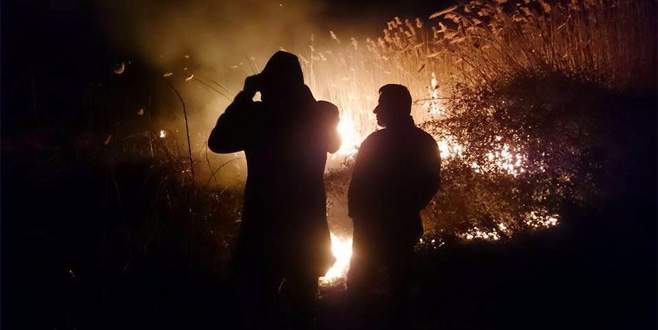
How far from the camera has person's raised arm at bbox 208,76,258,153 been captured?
8.05ft

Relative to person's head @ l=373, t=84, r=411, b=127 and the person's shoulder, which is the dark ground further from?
person's head @ l=373, t=84, r=411, b=127

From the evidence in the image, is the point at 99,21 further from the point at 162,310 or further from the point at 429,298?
the point at 429,298

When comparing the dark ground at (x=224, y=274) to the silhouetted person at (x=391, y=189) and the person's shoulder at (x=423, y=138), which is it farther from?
the person's shoulder at (x=423, y=138)

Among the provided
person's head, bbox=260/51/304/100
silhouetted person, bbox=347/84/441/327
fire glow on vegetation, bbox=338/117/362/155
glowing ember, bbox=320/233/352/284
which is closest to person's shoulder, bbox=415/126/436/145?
silhouetted person, bbox=347/84/441/327

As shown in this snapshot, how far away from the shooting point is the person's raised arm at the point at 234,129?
8.05 feet

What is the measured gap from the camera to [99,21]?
9.52 metres

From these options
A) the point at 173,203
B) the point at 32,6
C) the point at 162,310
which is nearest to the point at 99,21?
the point at 32,6

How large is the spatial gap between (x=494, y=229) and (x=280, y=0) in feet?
29.1

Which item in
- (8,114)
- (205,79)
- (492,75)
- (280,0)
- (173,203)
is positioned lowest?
(173,203)

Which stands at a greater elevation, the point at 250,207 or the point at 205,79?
the point at 205,79

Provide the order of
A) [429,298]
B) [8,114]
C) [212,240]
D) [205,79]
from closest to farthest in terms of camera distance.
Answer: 1. [429,298]
2. [212,240]
3. [8,114]
4. [205,79]

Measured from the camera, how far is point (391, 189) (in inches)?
120

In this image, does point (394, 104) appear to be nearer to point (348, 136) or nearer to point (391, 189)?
point (391, 189)

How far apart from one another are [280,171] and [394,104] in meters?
0.97
